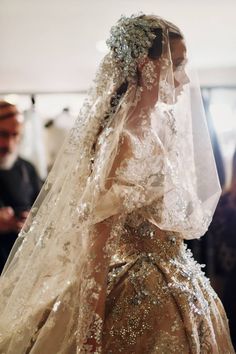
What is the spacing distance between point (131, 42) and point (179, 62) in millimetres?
119

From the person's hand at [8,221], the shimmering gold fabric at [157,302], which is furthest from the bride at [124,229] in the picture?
the person's hand at [8,221]

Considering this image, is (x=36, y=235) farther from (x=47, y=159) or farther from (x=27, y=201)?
(x=47, y=159)

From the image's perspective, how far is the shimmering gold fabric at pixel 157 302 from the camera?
3.43ft

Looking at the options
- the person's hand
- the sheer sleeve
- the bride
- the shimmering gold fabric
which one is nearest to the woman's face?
the bride

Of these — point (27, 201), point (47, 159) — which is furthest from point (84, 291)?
point (47, 159)

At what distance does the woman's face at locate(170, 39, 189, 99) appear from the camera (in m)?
1.16

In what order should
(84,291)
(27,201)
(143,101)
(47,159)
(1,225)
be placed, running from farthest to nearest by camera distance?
(47,159), (27,201), (1,225), (143,101), (84,291)

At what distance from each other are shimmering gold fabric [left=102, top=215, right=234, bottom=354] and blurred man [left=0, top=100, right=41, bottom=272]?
2.84 feet

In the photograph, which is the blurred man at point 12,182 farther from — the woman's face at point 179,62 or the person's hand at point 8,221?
the woman's face at point 179,62

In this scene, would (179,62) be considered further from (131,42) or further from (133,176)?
(133,176)

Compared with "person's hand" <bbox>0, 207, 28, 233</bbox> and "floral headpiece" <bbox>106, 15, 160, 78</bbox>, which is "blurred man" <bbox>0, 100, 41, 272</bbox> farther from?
"floral headpiece" <bbox>106, 15, 160, 78</bbox>

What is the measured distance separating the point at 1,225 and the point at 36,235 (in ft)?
2.37

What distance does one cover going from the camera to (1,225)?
1.87 metres

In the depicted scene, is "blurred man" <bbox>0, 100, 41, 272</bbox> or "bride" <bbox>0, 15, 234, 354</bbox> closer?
"bride" <bbox>0, 15, 234, 354</bbox>
